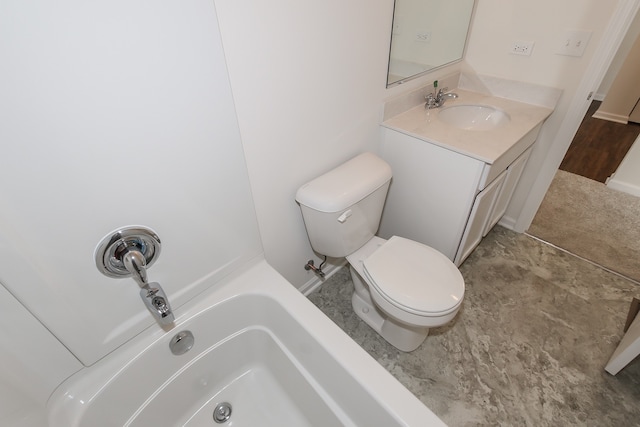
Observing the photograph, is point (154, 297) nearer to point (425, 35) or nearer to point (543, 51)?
point (425, 35)

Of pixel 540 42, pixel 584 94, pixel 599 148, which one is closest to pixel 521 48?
pixel 540 42

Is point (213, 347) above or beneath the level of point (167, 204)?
beneath

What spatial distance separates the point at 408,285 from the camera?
1.17 metres

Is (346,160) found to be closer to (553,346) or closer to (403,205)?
(403,205)

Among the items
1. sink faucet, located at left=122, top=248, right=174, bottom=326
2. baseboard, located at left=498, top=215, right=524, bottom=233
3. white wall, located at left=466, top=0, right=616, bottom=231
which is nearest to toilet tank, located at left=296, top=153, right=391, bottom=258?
sink faucet, located at left=122, top=248, right=174, bottom=326

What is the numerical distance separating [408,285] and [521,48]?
1.40m

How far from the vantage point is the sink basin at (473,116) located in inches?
64.5

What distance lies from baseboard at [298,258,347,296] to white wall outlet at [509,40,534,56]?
1.47m

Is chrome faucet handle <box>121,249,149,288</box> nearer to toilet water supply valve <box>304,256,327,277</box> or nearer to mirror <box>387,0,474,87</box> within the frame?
toilet water supply valve <box>304,256,327,277</box>

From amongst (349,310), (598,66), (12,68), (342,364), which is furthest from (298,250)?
(598,66)

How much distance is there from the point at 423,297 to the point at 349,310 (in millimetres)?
583

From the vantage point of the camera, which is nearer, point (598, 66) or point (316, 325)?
point (316, 325)

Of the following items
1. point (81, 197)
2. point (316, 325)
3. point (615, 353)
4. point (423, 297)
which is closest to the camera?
point (81, 197)

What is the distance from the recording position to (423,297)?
1.12 meters
